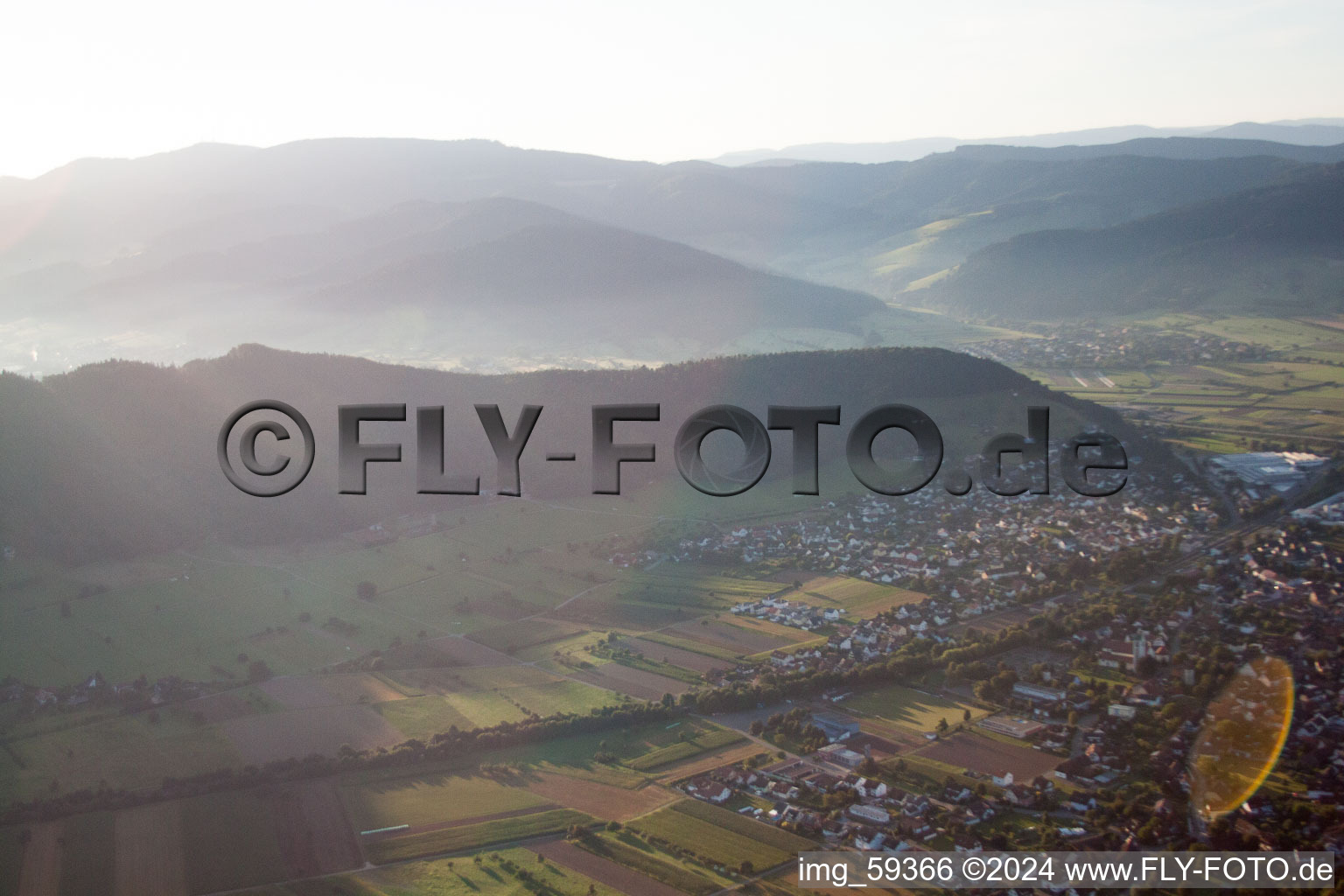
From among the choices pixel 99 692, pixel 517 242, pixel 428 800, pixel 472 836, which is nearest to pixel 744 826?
pixel 472 836

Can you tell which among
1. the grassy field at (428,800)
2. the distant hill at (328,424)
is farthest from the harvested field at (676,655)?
the distant hill at (328,424)

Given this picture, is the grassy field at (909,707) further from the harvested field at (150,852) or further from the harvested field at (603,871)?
the harvested field at (150,852)

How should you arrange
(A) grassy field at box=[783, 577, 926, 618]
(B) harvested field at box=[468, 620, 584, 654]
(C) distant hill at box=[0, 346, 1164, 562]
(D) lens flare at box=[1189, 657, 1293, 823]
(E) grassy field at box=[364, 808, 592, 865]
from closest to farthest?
(E) grassy field at box=[364, 808, 592, 865] → (D) lens flare at box=[1189, 657, 1293, 823] → (B) harvested field at box=[468, 620, 584, 654] → (A) grassy field at box=[783, 577, 926, 618] → (C) distant hill at box=[0, 346, 1164, 562]

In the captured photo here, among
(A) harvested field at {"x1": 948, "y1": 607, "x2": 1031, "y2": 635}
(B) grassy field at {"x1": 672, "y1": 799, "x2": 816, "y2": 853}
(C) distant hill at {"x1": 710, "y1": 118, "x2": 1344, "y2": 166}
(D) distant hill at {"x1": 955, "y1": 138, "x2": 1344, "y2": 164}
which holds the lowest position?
(B) grassy field at {"x1": 672, "y1": 799, "x2": 816, "y2": 853}

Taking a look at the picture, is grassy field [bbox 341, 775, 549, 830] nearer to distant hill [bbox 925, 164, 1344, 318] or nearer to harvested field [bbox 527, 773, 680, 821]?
harvested field [bbox 527, 773, 680, 821]

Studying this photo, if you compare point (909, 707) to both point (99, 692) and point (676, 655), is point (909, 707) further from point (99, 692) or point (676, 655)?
point (99, 692)

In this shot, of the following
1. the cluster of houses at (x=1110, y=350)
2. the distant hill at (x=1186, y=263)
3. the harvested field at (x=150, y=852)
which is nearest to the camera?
the harvested field at (x=150, y=852)
